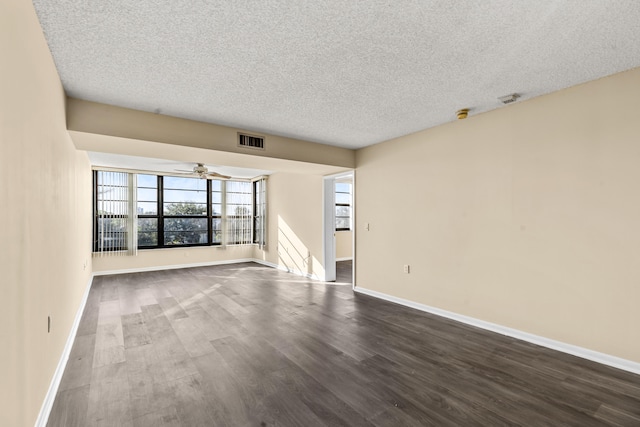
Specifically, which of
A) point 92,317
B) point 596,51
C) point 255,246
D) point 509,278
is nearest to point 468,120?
point 596,51

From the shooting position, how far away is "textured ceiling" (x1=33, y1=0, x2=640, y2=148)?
178 cm

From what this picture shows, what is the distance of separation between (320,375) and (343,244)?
6702 mm

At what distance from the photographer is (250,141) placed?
4133 millimetres

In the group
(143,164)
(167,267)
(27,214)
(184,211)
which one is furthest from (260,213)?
(27,214)

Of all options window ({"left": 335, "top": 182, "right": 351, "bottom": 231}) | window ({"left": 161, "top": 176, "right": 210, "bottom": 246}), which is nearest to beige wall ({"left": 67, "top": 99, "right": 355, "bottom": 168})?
window ({"left": 161, "top": 176, "right": 210, "bottom": 246})

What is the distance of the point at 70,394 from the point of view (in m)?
2.26

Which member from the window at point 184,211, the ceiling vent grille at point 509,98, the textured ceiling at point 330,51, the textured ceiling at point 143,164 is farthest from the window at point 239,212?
the ceiling vent grille at point 509,98

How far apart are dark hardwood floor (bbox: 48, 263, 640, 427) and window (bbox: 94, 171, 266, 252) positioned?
3286mm

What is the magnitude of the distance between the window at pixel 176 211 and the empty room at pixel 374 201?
103 inches

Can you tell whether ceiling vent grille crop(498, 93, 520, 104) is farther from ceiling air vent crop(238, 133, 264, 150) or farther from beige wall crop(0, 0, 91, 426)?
beige wall crop(0, 0, 91, 426)

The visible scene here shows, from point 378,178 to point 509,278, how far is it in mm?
2393

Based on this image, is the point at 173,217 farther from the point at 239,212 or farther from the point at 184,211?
the point at 239,212

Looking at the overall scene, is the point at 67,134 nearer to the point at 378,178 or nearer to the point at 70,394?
the point at 70,394

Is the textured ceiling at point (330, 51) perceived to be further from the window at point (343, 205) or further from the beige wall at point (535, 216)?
the window at point (343, 205)
